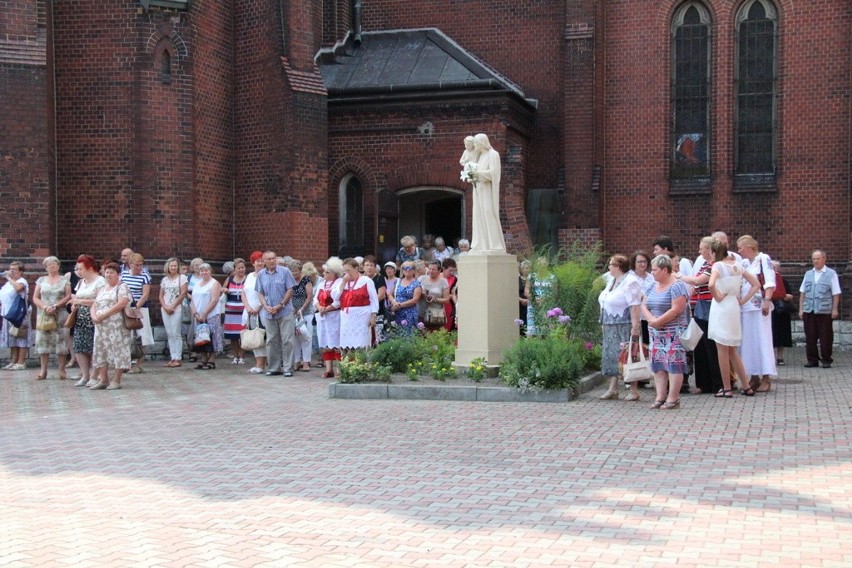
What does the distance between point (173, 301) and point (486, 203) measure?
5988 mm

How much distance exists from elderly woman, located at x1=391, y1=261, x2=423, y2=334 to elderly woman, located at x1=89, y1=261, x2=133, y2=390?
410cm

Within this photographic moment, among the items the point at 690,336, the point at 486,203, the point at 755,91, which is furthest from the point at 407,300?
the point at 755,91

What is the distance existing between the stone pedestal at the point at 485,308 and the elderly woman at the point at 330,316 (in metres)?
2.38

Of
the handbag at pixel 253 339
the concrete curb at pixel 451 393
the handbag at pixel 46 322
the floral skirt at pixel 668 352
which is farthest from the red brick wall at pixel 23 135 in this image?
the floral skirt at pixel 668 352

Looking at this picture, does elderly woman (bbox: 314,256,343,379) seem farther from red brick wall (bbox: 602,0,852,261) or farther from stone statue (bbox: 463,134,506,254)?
red brick wall (bbox: 602,0,852,261)

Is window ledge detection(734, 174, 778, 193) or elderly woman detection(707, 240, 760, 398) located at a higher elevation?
window ledge detection(734, 174, 778, 193)

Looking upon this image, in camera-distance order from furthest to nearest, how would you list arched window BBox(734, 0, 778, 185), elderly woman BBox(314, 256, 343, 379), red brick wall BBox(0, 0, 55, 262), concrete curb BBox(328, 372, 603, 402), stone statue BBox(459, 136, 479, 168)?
arched window BBox(734, 0, 778, 185) → red brick wall BBox(0, 0, 55, 262) → elderly woman BBox(314, 256, 343, 379) → stone statue BBox(459, 136, 479, 168) → concrete curb BBox(328, 372, 603, 402)

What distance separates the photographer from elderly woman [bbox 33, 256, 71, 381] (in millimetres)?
15898

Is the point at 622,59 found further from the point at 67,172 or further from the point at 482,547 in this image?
the point at 482,547

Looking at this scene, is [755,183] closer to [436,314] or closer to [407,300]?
[436,314]

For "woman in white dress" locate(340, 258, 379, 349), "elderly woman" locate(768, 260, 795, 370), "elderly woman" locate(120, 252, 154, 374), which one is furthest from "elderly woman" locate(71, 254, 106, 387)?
"elderly woman" locate(768, 260, 795, 370)

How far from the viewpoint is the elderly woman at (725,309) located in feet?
41.0

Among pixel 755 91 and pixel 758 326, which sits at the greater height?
pixel 755 91

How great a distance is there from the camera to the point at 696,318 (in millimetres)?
Answer: 13375
